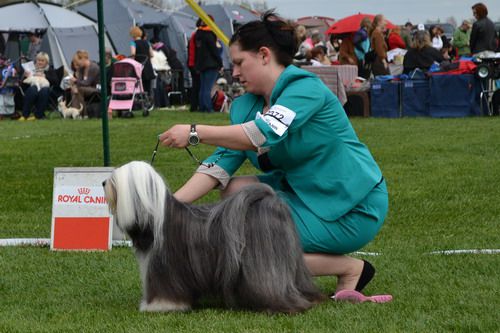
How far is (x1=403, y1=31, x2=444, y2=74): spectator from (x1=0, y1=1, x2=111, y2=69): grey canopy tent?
26.8ft

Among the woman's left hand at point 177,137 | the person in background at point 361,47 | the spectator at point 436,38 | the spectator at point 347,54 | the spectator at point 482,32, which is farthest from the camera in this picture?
the spectator at point 436,38

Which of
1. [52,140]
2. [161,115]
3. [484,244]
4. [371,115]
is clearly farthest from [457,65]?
[484,244]

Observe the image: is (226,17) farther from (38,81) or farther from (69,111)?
(69,111)

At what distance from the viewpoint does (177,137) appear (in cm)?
333

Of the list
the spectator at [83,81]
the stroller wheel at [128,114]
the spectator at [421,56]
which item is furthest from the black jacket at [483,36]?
the spectator at [83,81]

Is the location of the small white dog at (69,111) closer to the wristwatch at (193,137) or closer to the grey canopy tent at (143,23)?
the grey canopy tent at (143,23)

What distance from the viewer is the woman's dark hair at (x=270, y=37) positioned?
362 centimetres

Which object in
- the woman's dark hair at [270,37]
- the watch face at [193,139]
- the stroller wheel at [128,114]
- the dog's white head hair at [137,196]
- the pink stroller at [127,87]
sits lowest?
the stroller wheel at [128,114]

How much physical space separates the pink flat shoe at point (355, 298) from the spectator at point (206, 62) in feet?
40.5

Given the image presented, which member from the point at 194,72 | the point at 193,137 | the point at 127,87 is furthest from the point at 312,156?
the point at 194,72

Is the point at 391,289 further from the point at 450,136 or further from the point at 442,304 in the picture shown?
the point at 450,136

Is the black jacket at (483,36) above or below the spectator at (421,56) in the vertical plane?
above

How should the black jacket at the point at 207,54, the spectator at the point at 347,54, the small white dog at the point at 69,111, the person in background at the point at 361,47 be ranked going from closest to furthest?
the black jacket at the point at 207,54 < the small white dog at the point at 69,111 < the spectator at the point at 347,54 < the person in background at the point at 361,47

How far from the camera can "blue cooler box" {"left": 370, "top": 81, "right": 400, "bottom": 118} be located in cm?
1438
